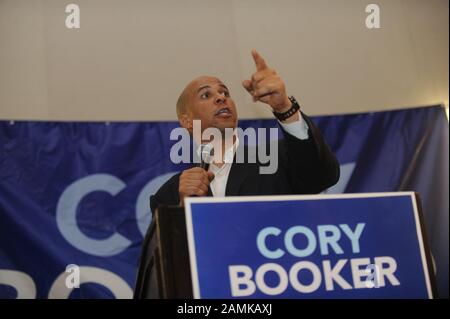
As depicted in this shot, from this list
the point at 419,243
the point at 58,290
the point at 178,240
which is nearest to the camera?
the point at 178,240

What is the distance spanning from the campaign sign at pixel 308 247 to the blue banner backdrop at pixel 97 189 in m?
1.67

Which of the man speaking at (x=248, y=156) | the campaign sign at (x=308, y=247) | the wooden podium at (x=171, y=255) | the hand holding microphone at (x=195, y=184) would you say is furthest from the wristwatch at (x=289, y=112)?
the wooden podium at (x=171, y=255)

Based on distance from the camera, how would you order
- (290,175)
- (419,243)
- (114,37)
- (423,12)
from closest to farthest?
(419,243)
(290,175)
(114,37)
(423,12)

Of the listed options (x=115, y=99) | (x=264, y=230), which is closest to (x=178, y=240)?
(x=264, y=230)

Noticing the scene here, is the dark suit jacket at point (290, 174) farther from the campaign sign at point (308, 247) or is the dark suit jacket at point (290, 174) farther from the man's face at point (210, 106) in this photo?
the campaign sign at point (308, 247)

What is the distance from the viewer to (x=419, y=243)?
3.86ft

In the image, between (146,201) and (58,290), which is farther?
(146,201)

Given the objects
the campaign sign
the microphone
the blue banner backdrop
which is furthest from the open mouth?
the blue banner backdrop

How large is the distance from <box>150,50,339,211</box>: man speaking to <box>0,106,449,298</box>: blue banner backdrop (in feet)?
3.04

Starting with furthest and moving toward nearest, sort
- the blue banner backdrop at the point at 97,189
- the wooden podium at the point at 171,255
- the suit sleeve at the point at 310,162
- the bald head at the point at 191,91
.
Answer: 1. the blue banner backdrop at the point at 97,189
2. the bald head at the point at 191,91
3. the suit sleeve at the point at 310,162
4. the wooden podium at the point at 171,255

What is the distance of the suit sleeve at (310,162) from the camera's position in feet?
4.99

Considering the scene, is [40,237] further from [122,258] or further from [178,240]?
[178,240]

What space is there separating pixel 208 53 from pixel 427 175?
4.18 ft

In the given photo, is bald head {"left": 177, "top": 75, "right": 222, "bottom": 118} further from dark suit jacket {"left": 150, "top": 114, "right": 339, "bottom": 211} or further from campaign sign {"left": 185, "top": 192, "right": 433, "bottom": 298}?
campaign sign {"left": 185, "top": 192, "right": 433, "bottom": 298}
